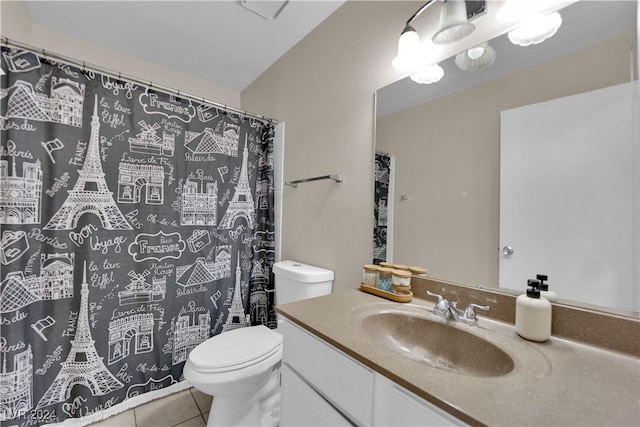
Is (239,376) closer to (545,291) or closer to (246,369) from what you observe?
(246,369)

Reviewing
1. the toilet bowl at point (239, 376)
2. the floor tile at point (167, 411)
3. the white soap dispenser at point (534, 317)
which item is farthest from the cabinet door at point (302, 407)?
the floor tile at point (167, 411)

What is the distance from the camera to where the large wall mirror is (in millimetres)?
692

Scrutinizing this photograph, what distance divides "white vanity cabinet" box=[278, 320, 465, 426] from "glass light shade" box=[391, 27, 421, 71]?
118 centimetres

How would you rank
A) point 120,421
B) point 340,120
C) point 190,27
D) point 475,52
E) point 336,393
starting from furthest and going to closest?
point 190,27 → point 340,120 → point 120,421 → point 475,52 → point 336,393

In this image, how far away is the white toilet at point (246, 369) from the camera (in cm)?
111

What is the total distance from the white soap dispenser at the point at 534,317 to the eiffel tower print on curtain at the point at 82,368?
1.90m

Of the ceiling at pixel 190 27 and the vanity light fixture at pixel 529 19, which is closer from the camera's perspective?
the vanity light fixture at pixel 529 19

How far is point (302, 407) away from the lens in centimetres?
80

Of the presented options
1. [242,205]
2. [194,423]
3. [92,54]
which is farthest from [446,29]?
[92,54]

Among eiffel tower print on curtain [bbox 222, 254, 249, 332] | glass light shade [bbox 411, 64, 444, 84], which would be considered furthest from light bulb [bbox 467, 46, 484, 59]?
eiffel tower print on curtain [bbox 222, 254, 249, 332]

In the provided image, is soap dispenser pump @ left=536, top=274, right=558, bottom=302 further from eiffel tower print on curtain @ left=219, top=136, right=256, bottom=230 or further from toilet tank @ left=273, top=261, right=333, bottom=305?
eiffel tower print on curtain @ left=219, top=136, right=256, bottom=230

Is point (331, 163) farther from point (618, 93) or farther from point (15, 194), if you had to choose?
point (15, 194)

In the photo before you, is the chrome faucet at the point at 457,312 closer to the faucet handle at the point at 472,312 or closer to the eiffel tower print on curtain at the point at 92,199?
the faucet handle at the point at 472,312

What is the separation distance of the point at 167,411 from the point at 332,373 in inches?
54.3
